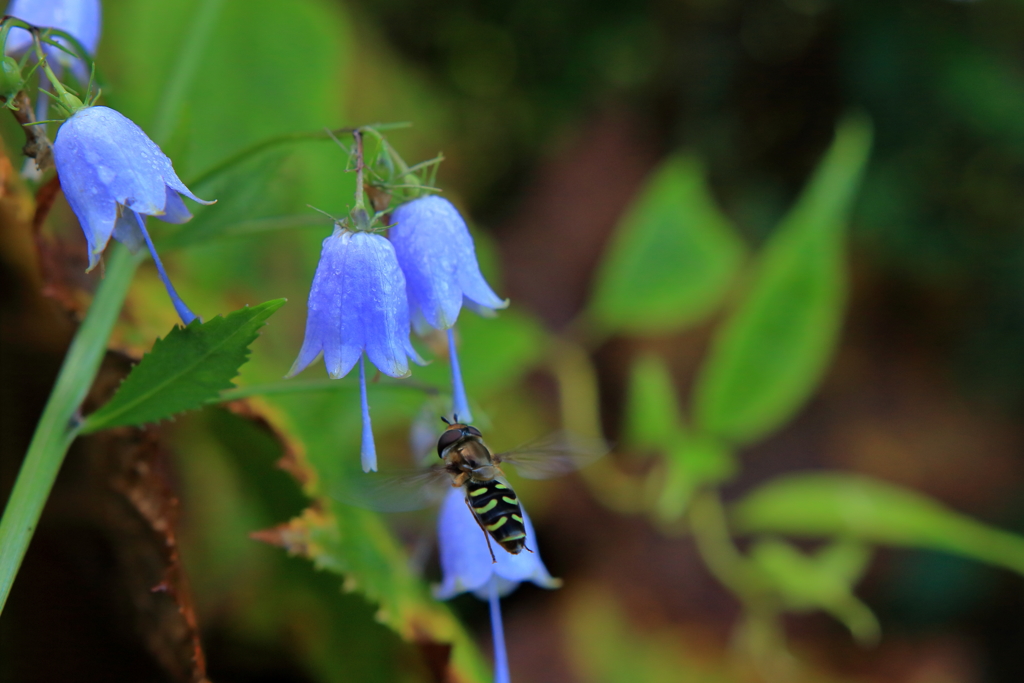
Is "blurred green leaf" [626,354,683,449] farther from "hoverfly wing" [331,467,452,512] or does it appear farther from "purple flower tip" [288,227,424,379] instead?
"purple flower tip" [288,227,424,379]

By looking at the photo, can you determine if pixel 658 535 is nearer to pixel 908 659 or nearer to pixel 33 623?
pixel 908 659

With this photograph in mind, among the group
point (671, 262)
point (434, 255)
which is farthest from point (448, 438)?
point (671, 262)

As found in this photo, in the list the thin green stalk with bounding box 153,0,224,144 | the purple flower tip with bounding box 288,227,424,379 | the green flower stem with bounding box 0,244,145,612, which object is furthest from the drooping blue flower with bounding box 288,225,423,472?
the thin green stalk with bounding box 153,0,224,144

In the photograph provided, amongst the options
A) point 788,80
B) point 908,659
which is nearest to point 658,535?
point 908,659

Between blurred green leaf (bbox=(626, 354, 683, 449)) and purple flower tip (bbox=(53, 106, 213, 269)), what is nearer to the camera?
purple flower tip (bbox=(53, 106, 213, 269))

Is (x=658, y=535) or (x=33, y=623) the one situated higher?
(x=658, y=535)

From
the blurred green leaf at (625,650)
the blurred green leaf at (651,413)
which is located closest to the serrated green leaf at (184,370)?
the blurred green leaf at (651,413)

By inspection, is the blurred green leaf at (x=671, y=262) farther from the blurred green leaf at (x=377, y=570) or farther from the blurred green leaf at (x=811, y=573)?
the blurred green leaf at (x=377, y=570)
